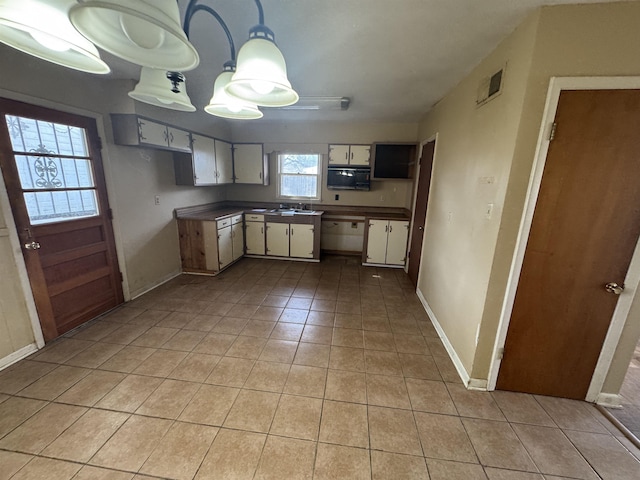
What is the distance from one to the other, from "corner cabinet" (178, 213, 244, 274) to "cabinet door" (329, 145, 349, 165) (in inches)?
86.3

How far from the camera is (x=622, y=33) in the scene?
55.7 inches

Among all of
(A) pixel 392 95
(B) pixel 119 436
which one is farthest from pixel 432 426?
(A) pixel 392 95

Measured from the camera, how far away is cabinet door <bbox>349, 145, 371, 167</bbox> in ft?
15.4

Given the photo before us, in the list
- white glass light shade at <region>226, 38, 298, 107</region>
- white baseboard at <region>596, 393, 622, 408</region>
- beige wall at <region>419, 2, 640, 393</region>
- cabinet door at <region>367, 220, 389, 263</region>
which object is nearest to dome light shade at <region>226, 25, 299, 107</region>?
white glass light shade at <region>226, 38, 298, 107</region>

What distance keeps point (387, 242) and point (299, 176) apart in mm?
2177

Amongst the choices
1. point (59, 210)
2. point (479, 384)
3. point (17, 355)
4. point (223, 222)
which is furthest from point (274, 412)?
point (223, 222)

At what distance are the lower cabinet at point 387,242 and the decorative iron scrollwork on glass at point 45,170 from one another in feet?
12.8

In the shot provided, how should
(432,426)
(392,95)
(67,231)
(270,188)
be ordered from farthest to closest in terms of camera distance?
(270,188), (392,95), (67,231), (432,426)

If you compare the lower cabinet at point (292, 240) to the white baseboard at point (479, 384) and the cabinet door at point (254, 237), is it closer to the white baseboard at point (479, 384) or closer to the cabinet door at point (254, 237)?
the cabinet door at point (254, 237)

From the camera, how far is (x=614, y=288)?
5.51 ft

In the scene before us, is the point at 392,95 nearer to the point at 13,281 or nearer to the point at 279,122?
the point at 279,122

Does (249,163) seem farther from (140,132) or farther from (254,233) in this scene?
(140,132)

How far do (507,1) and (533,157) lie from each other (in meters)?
0.88

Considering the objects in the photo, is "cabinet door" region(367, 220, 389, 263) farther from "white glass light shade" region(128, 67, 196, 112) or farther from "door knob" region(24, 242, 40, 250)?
"door knob" region(24, 242, 40, 250)
